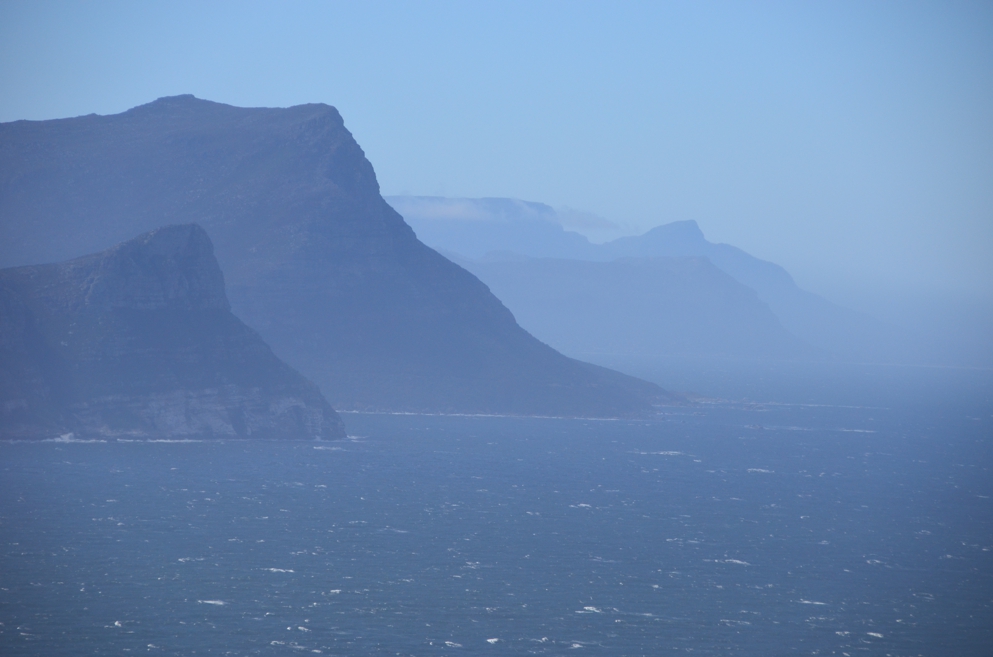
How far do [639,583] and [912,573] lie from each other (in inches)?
963

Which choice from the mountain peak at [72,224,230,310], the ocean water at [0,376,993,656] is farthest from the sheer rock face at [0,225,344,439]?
the ocean water at [0,376,993,656]

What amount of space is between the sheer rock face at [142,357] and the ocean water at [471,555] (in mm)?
5983

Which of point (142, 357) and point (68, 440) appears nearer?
point (68, 440)

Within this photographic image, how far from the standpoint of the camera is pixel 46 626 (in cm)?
7231

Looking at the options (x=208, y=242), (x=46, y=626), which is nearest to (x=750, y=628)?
(x=46, y=626)

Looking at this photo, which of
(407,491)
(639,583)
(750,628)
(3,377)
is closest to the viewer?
(750,628)

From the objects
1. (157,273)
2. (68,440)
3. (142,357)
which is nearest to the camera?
(68,440)

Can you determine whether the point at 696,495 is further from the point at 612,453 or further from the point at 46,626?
the point at 46,626

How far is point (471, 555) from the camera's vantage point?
96.3m

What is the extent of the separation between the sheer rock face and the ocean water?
5983mm

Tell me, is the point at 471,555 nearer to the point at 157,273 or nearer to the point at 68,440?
the point at 68,440

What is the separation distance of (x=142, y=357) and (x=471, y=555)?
7928 cm

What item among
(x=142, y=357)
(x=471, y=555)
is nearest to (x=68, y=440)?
(x=142, y=357)

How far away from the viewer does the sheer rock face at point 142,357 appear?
151m
